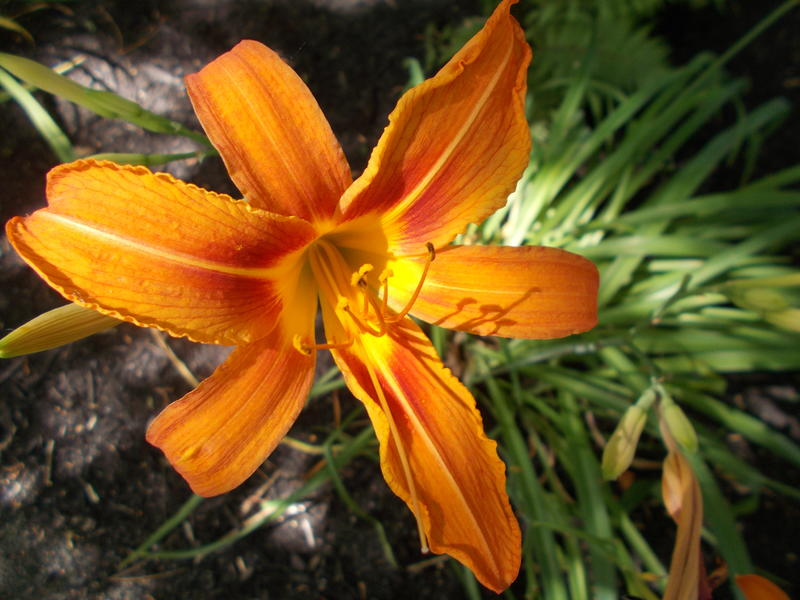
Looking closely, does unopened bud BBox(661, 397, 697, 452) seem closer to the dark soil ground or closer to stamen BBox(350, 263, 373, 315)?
stamen BBox(350, 263, 373, 315)

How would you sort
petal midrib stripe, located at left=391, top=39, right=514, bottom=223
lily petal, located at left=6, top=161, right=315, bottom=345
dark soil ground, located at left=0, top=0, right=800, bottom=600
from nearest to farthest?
lily petal, located at left=6, top=161, right=315, bottom=345 → petal midrib stripe, located at left=391, top=39, right=514, bottom=223 → dark soil ground, located at left=0, top=0, right=800, bottom=600

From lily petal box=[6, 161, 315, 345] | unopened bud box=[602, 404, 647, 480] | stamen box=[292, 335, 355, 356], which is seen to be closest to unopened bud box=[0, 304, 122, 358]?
lily petal box=[6, 161, 315, 345]

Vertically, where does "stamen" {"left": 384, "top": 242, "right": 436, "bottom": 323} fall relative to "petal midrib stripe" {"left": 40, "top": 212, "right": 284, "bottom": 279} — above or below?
below

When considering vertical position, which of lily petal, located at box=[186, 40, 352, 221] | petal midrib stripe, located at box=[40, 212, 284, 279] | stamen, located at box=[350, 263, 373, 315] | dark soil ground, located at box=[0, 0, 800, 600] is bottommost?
dark soil ground, located at box=[0, 0, 800, 600]

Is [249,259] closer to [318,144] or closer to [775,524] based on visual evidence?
[318,144]

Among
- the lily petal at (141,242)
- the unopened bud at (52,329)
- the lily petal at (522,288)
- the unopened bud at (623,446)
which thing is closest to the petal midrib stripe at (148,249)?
the lily petal at (141,242)

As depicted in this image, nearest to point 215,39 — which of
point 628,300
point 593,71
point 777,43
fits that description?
point 593,71

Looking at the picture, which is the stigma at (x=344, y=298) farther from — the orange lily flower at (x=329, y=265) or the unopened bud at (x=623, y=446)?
the unopened bud at (x=623, y=446)
